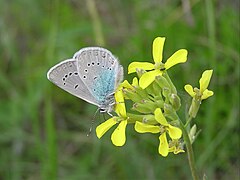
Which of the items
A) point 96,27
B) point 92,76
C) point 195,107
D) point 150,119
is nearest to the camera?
point 150,119

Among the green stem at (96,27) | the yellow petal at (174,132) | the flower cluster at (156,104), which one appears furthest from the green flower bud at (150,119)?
the green stem at (96,27)

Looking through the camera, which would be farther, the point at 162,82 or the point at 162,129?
the point at 162,82

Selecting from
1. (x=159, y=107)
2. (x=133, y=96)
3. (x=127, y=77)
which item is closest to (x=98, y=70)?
(x=133, y=96)

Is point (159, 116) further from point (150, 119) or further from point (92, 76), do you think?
point (92, 76)

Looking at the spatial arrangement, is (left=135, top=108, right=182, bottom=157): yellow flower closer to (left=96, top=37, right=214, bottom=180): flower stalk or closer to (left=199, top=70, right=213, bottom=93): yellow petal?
(left=96, top=37, right=214, bottom=180): flower stalk

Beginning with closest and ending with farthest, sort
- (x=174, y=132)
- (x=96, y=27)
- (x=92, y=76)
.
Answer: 1. (x=174, y=132)
2. (x=92, y=76)
3. (x=96, y=27)

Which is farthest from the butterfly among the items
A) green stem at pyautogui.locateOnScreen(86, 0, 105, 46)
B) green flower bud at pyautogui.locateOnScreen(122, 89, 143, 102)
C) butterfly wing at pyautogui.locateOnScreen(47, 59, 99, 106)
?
green stem at pyautogui.locateOnScreen(86, 0, 105, 46)

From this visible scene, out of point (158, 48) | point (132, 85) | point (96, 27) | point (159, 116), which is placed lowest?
point (159, 116)
